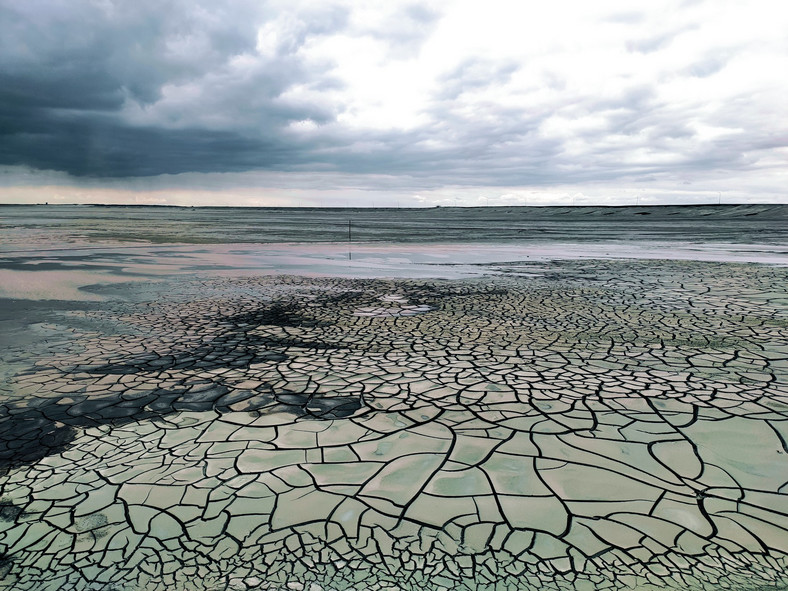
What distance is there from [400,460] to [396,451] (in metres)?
0.12

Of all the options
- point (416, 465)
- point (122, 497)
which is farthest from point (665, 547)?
point (122, 497)

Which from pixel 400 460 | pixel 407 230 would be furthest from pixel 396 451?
pixel 407 230

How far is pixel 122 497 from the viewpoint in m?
2.79

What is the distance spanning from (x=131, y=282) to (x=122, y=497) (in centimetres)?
916

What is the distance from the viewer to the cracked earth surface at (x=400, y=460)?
2.29 meters

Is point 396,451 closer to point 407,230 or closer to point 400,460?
point 400,460

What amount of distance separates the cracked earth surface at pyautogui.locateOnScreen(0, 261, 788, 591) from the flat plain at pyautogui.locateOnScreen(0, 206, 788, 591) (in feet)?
0.05

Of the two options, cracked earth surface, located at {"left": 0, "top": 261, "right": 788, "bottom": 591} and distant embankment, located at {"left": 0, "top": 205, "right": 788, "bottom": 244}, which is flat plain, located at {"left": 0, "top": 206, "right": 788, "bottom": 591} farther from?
distant embankment, located at {"left": 0, "top": 205, "right": 788, "bottom": 244}

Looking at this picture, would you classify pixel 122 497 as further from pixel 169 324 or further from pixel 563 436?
pixel 169 324

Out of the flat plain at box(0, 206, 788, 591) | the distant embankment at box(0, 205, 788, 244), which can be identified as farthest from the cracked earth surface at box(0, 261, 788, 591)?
the distant embankment at box(0, 205, 788, 244)

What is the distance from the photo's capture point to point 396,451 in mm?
3322

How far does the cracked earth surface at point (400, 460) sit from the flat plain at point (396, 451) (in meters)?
0.01

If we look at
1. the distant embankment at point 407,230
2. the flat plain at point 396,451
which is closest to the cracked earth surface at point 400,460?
the flat plain at point 396,451

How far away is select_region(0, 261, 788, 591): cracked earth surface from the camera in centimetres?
229
